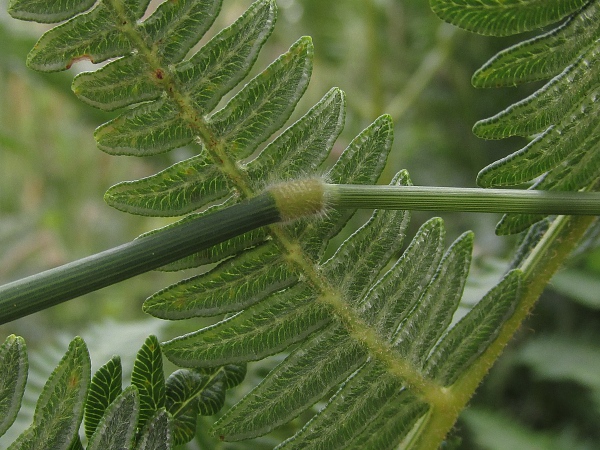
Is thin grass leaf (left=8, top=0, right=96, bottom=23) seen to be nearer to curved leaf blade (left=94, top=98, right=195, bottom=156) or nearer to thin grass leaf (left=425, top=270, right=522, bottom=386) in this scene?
curved leaf blade (left=94, top=98, right=195, bottom=156)

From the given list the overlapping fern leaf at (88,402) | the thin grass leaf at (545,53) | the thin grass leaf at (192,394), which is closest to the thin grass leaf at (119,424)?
the overlapping fern leaf at (88,402)

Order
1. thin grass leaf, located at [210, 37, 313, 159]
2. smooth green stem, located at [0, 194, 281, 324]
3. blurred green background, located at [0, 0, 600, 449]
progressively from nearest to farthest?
smooth green stem, located at [0, 194, 281, 324] → thin grass leaf, located at [210, 37, 313, 159] → blurred green background, located at [0, 0, 600, 449]

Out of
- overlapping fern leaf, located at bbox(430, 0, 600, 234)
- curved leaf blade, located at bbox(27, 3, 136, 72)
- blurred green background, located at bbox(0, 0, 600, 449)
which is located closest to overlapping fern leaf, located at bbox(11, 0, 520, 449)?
curved leaf blade, located at bbox(27, 3, 136, 72)

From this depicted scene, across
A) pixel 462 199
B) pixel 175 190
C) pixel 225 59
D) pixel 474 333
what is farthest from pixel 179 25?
pixel 474 333

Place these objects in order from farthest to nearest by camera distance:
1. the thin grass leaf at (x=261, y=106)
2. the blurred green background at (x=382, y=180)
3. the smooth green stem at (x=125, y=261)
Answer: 1. the blurred green background at (x=382, y=180)
2. the thin grass leaf at (x=261, y=106)
3. the smooth green stem at (x=125, y=261)

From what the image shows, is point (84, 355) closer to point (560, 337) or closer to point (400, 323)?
point (400, 323)

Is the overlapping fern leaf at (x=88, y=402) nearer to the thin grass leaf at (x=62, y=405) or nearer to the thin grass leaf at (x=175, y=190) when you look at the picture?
the thin grass leaf at (x=62, y=405)

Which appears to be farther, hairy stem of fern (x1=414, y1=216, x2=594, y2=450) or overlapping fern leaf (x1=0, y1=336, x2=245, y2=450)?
hairy stem of fern (x1=414, y1=216, x2=594, y2=450)
